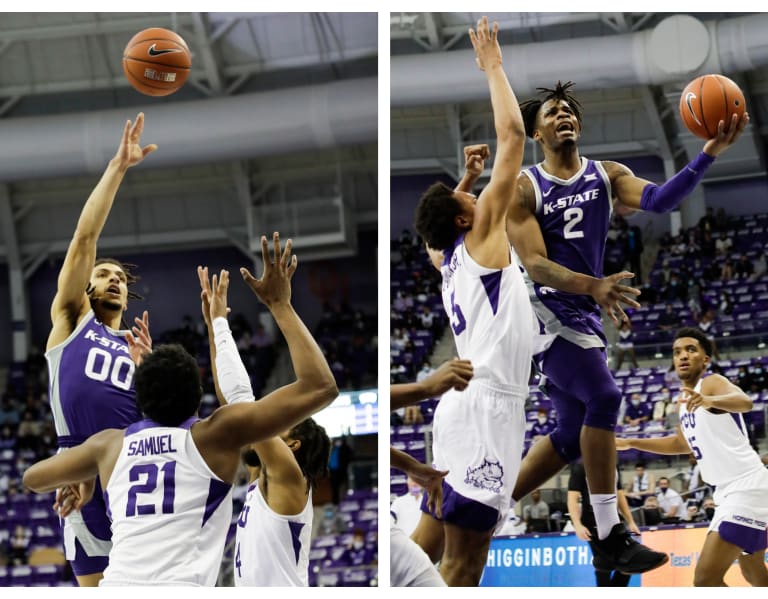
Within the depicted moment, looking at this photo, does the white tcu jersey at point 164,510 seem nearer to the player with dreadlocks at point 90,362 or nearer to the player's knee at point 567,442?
the player with dreadlocks at point 90,362

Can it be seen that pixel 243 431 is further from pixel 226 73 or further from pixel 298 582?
pixel 226 73

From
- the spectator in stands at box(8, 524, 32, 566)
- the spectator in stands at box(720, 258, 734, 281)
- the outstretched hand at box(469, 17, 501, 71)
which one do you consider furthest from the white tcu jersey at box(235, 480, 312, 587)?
the spectator in stands at box(8, 524, 32, 566)

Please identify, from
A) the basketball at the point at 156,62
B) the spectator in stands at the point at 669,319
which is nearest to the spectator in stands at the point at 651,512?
the spectator in stands at the point at 669,319

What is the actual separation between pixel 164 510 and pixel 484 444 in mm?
1894

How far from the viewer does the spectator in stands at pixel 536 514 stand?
5.89m

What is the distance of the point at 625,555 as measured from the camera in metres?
5.88

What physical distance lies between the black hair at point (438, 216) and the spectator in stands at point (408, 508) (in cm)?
129

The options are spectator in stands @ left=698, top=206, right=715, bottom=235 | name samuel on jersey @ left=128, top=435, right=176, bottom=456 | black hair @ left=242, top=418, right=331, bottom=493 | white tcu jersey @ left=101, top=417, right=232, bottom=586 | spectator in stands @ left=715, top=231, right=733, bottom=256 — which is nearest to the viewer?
white tcu jersey @ left=101, top=417, right=232, bottom=586

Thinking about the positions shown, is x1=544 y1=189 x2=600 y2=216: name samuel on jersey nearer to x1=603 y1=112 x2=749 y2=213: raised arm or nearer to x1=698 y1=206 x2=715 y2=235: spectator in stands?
x1=603 y1=112 x2=749 y2=213: raised arm

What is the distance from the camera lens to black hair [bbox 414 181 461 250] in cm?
616

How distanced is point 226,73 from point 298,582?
708 centimetres

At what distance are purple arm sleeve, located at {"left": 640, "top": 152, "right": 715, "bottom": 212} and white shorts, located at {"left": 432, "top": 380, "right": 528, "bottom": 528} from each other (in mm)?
1215

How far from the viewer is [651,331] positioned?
240 inches

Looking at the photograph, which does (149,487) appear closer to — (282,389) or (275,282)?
(282,389)
